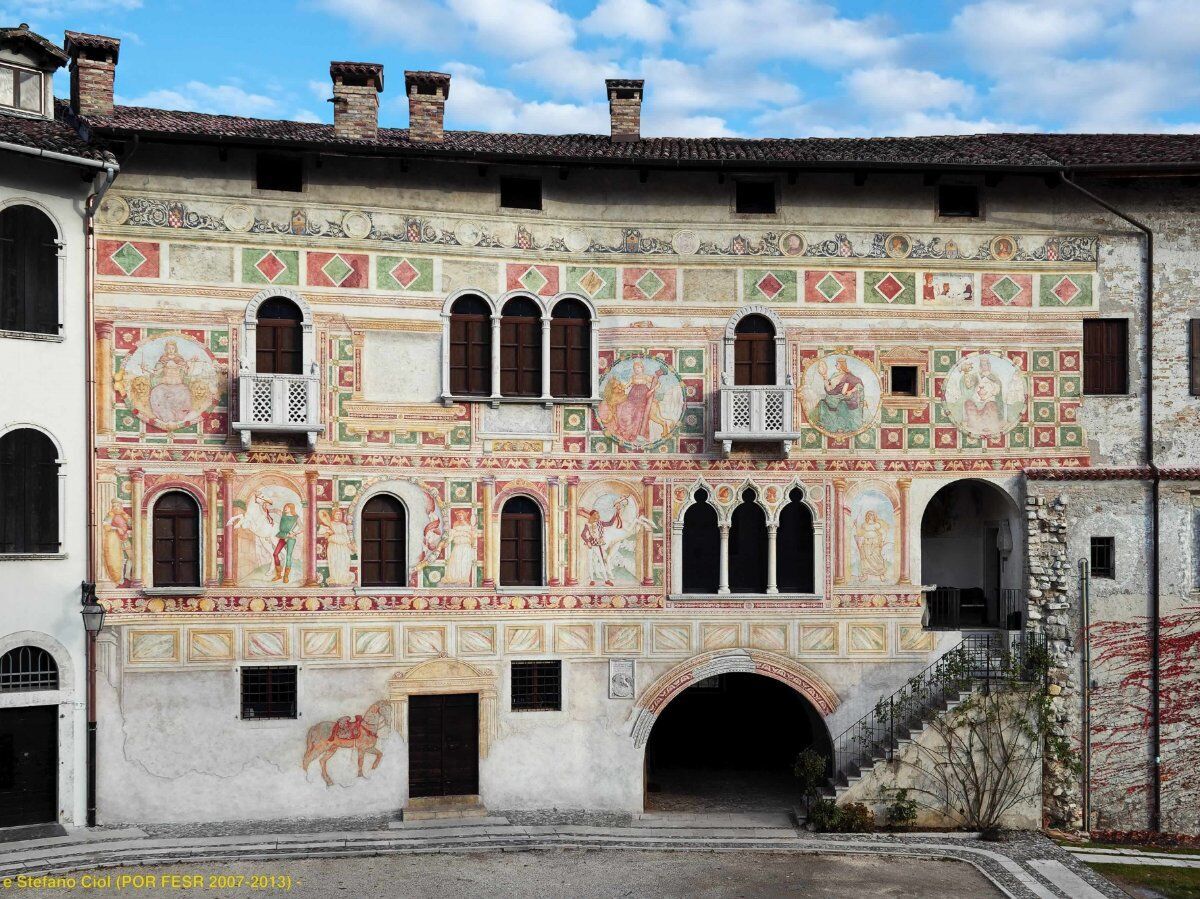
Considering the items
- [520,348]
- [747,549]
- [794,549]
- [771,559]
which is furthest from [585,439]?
[794,549]

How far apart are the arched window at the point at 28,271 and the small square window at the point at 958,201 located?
15263 mm

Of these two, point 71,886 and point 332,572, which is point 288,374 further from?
point 71,886

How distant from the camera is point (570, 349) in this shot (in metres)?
19.8

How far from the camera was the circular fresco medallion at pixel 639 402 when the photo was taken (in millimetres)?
19766

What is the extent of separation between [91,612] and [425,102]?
10356 millimetres

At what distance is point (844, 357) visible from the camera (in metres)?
20.0

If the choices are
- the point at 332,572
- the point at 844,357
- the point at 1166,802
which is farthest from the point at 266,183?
the point at 1166,802

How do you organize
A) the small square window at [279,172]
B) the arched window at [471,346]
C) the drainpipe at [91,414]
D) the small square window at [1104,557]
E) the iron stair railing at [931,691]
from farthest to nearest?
the small square window at [1104,557] → the arched window at [471,346] → the iron stair railing at [931,691] → the small square window at [279,172] → the drainpipe at [91,414]

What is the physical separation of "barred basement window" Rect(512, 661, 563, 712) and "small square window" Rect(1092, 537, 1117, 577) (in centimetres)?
978

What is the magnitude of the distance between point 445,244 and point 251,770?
9481mm

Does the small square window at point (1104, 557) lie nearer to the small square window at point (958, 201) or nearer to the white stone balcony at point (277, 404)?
→ the small square window at point (958, 201)

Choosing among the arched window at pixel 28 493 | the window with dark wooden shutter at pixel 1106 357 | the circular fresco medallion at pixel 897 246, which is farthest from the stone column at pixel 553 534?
the window with dark wooden shutter at pixel 1106 357

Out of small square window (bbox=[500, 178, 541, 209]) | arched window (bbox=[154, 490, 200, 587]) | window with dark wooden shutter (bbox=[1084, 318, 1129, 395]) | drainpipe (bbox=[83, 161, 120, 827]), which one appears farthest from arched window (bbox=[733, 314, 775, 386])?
drainpipe (bbox=[83, 161, 120, 827])

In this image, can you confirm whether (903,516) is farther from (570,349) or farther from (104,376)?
(104,376)
